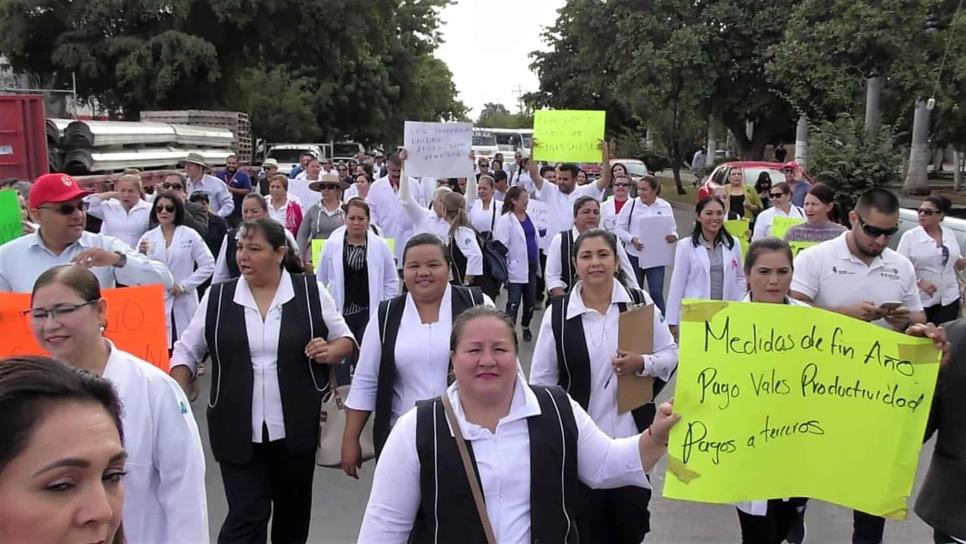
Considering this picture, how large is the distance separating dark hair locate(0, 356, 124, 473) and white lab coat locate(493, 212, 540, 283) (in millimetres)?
8310

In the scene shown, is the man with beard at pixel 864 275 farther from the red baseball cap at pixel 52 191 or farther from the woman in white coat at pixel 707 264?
the red baseball cap at pixel 52 191

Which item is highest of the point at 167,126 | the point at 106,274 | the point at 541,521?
the point at 167,126

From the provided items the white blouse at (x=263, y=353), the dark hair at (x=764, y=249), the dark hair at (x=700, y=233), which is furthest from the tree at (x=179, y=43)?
the dark hair at (x=764, y=249)

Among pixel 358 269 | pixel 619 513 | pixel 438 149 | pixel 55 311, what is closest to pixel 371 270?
pixel 358 269

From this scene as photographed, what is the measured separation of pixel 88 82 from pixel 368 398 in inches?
1078

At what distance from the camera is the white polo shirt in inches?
182

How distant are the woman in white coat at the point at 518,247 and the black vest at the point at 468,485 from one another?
6.96 metres

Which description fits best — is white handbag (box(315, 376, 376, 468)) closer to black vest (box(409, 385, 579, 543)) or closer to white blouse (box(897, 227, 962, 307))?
black vest (box(409, 385, 579, 543))

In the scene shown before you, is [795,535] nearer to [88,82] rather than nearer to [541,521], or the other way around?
[541,521]

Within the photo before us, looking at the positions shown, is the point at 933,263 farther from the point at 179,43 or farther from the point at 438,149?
the point at 179,43

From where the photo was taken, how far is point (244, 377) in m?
4.12

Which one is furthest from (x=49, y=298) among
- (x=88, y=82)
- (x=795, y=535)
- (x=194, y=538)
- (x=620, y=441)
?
(x=88, y=82)

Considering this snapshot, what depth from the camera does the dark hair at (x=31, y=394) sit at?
1.44m

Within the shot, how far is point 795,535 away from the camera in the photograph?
4.51 m
